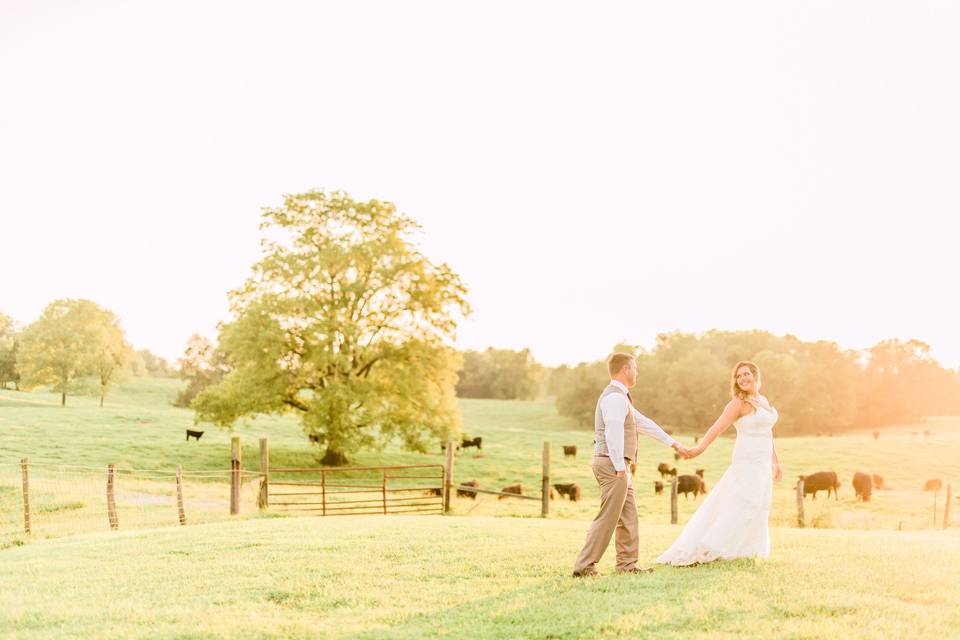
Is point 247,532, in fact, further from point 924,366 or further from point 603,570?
point 924,366

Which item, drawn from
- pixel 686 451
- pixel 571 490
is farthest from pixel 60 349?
pixel 686 451

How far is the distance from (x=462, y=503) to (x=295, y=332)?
13.5 m

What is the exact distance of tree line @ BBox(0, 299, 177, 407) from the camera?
6366 cm

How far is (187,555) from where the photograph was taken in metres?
11.7

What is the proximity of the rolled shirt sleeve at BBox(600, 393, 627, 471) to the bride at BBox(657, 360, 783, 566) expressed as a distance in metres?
1.20

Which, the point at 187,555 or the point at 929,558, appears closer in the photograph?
the point at 929,558

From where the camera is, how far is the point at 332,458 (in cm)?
3709

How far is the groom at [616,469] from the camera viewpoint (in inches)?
331

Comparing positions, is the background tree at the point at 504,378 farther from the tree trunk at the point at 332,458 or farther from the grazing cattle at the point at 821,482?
the grazing cattle at the point at 821,482

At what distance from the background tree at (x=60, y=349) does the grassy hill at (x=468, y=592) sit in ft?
188

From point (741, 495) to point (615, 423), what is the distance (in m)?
1.83

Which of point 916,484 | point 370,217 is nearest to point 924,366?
point 916,484

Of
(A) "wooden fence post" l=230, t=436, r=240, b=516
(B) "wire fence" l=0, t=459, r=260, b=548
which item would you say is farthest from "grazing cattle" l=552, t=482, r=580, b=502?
(A) "wooden fence post" l=230, t=436, r=240, b=516

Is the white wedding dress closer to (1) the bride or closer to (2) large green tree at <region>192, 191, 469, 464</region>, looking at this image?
(1) the bride
